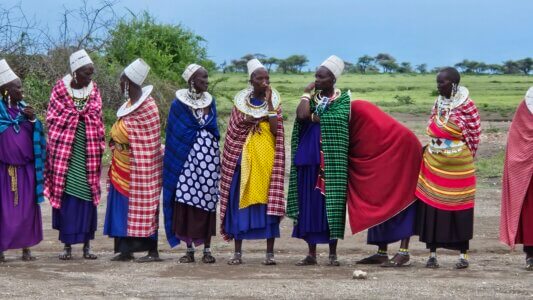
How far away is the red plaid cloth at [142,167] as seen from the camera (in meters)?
10.3

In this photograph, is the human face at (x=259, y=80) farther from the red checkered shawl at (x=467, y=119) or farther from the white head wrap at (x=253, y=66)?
the red checkered shawl at (x=467, y=119)

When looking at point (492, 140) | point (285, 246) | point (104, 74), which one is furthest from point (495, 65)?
point (285, 246)

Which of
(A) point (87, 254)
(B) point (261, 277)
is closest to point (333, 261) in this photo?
(B) point (261, 277)

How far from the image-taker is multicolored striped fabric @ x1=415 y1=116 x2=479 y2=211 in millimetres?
9766

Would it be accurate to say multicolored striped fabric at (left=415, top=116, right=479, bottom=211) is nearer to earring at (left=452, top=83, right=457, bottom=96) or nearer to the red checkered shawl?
the red checkered shawl

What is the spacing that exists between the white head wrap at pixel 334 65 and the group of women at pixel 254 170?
0.02 meters

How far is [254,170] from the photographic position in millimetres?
10078

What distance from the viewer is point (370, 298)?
8.30m

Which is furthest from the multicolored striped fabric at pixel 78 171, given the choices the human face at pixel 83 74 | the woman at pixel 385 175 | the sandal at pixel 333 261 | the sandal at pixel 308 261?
the woman at pixel 385 175

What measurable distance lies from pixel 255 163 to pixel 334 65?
1.22 meters

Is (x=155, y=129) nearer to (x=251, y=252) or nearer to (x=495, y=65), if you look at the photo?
(x=251, y=252)

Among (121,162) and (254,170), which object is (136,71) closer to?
(121,162)

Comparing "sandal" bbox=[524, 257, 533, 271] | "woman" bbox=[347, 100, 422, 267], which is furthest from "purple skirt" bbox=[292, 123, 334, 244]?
"sandal" bbox=[524, 257, 533, 271]

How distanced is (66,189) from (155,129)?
3.54ft
